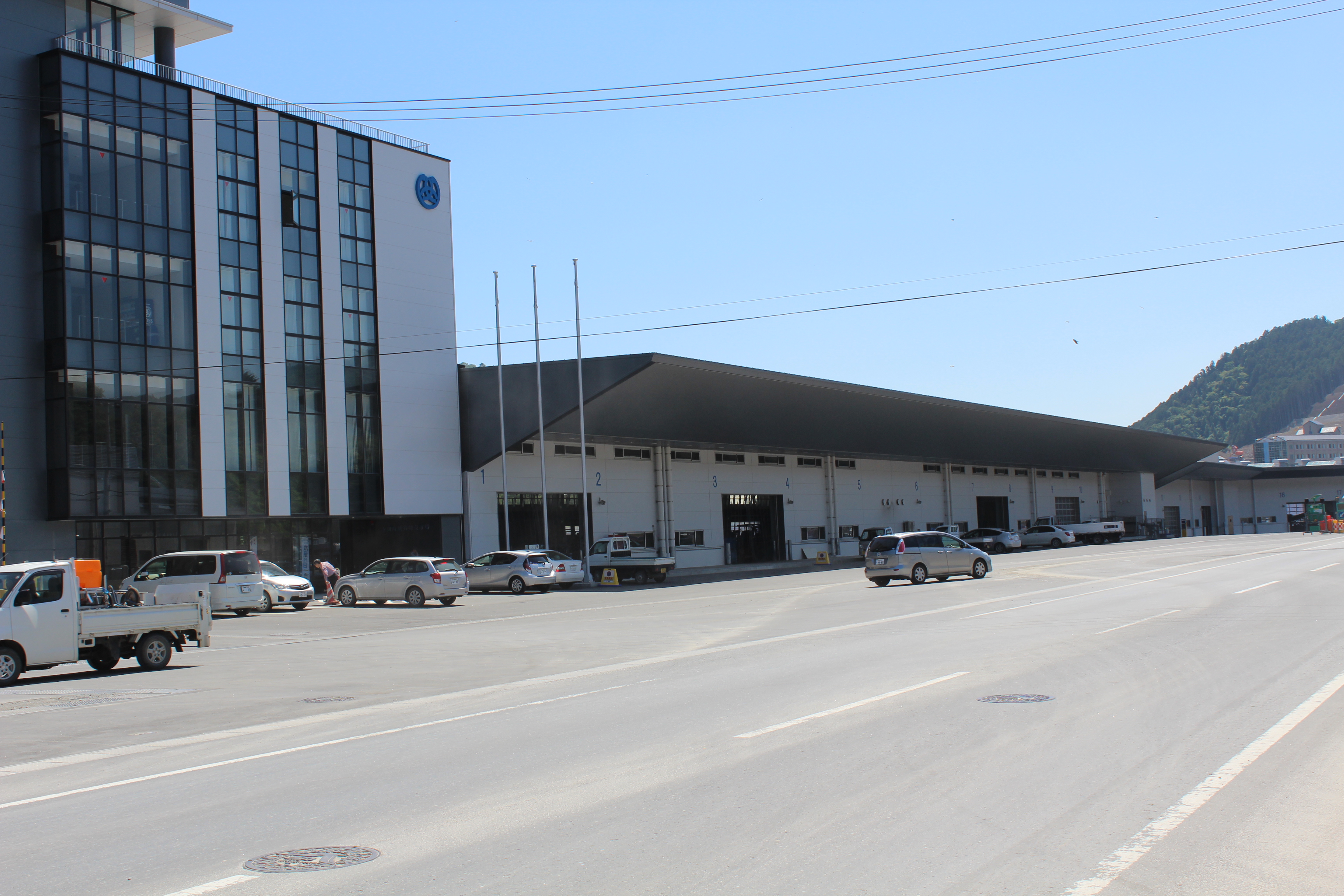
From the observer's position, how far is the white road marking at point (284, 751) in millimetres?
7910

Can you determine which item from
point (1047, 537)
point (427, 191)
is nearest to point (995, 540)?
point (1047, 537)

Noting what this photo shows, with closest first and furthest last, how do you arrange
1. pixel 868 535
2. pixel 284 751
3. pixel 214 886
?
pixel 214 886 → pixel 284 751 → pixel 868 535

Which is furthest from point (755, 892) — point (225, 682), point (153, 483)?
point (153, 483)

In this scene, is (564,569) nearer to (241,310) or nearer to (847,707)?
(241,310)

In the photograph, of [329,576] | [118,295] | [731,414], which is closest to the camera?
[118,295]

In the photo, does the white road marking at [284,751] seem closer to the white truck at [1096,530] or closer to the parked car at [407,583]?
the parked car at [407,583]

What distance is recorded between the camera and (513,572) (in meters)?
39.4

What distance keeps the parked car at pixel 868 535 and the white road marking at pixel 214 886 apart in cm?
5920

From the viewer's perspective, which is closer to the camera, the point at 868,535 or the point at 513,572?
the point at 513,572

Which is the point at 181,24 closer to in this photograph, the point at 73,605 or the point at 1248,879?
the point at 73,605

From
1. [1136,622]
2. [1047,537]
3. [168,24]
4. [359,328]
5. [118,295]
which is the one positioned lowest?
[1047,537]

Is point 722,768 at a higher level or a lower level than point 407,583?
higher

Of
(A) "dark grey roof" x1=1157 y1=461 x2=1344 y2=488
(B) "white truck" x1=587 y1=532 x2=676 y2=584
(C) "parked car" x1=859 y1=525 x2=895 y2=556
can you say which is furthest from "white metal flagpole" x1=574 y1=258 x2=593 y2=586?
(A) "dark grey roof" x1=1157 y1=461 x2=1344 y2=488

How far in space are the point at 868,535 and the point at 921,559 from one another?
1237 inches
